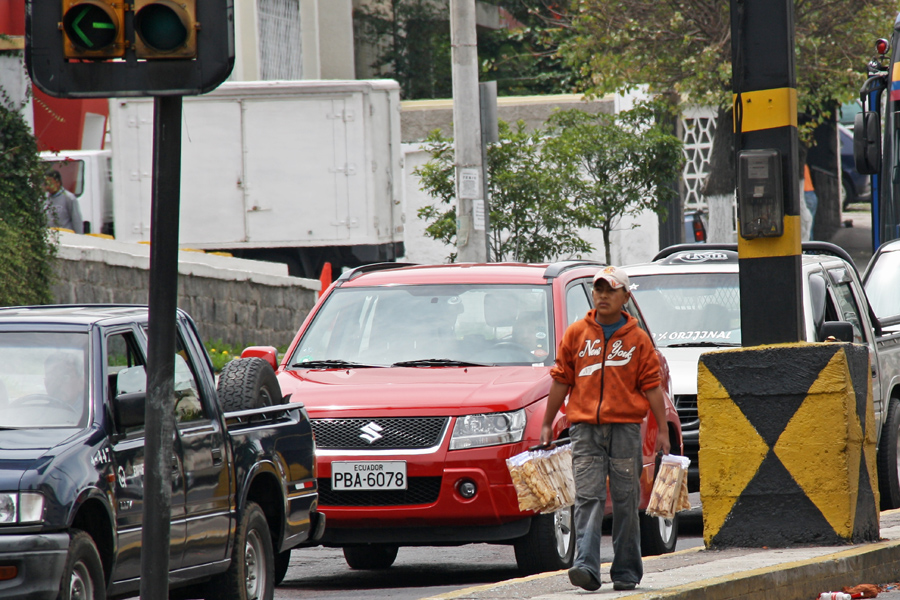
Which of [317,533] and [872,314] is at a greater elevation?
[872,314]

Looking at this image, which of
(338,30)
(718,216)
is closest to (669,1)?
(718,216)

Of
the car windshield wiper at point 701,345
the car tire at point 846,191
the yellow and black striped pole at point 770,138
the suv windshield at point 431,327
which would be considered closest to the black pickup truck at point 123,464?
the suv windshield at point 431,327

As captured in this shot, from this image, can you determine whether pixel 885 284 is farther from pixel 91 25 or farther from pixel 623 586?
pixel 91 25

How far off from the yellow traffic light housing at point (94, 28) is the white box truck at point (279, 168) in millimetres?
19593

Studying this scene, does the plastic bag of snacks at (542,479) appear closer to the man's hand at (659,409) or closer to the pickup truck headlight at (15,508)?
the man's hand at (659,409)

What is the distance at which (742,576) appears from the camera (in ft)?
23.2

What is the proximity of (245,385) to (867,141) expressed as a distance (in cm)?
1117

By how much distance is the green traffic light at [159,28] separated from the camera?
4.62m

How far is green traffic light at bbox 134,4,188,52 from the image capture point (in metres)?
4.62

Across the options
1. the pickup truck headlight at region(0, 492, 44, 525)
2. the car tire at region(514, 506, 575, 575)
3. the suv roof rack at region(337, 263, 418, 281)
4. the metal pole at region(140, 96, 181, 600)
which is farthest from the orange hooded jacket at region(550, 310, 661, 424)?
the suv roof rack at region(337, 263, 418, 281)

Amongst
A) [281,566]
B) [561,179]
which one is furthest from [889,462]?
[561,179]

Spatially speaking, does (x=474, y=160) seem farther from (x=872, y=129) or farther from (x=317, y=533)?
(x=317, y=533)

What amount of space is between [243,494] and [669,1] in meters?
19.7

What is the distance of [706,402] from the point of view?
8.24 meters
